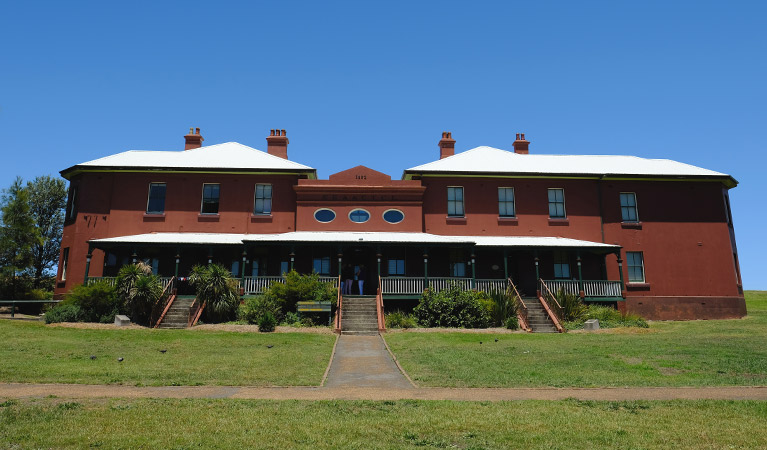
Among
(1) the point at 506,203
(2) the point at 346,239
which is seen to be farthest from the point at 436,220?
(2) the point at 346,239

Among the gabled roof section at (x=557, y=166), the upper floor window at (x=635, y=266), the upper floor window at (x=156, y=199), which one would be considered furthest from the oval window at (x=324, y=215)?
the upper floor window at (x=635, y=266)

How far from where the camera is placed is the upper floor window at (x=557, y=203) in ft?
97.7

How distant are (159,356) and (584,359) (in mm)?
11178

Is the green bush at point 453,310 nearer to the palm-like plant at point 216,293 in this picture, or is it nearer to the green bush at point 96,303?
the palm-like plant at point 216,293

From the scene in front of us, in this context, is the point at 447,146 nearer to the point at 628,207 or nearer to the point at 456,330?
the point at 628,207

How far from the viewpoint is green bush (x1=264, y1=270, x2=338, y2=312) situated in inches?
864

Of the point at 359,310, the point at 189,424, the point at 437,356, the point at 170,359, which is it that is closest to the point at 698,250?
the point at 359,310

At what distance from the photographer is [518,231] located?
96.0 feet

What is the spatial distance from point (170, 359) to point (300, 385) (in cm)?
492

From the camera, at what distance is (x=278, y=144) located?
32625mm

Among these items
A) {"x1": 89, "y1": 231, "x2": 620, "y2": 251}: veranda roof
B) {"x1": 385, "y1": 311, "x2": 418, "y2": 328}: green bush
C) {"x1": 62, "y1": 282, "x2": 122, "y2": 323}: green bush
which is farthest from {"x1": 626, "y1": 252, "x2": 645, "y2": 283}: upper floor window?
{"x1": 62, "y1": 282, "x2": 122, "y2": 323}: green bush

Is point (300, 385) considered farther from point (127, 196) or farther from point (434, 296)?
point (127, 196)

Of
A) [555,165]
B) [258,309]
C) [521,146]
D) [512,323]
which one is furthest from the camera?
[521,146]

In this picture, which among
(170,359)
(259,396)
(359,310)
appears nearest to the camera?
(259,396)
